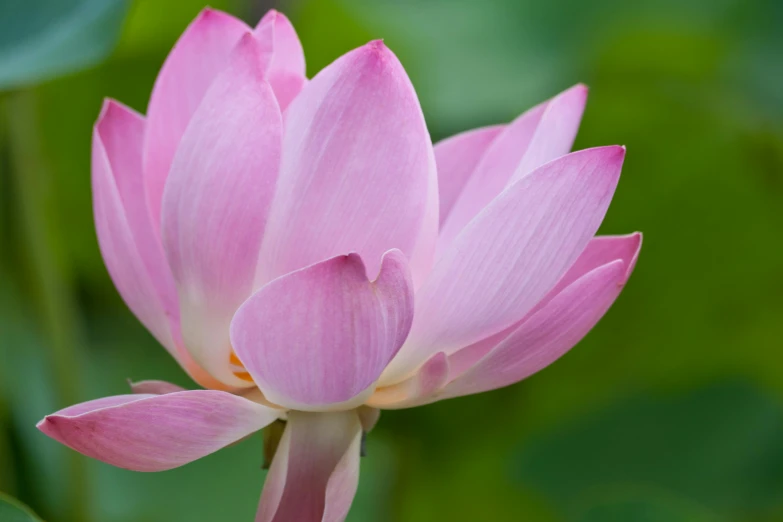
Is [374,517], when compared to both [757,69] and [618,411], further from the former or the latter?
[757,69]

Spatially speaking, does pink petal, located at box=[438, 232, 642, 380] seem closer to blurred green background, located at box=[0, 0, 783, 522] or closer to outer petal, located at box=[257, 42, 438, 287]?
outer petal, located at box=[257, 42, 438, 287]

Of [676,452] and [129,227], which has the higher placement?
[129,227]

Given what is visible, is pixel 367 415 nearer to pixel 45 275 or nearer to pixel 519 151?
pixel 519 151

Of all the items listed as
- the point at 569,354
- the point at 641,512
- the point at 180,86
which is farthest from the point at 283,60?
the point at 569,354

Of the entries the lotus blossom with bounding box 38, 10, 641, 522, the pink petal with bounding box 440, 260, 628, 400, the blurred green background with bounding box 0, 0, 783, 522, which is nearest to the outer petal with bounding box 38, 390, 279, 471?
the lotus blossom with bounding box 38, 10, 641, 522

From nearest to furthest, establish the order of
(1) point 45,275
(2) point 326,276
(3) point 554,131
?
(2) point 326,276 → (3) point 554,131 → (1) point 45,275

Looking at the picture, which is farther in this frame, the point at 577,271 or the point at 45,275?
the point at 45,275

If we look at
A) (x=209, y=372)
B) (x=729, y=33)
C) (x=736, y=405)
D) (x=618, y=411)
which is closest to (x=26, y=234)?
(x=209, y=372)

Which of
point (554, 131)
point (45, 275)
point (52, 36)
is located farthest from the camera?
point (45, 275)

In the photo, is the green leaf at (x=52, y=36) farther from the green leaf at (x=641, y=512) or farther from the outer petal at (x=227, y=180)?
the green leaf at (x=641, y=512)
